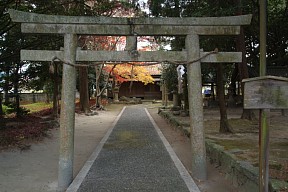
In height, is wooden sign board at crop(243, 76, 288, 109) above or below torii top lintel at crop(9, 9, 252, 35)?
below

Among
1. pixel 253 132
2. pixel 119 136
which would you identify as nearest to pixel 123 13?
pixel 119 136

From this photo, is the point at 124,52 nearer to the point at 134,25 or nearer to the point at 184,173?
the point at 134,25

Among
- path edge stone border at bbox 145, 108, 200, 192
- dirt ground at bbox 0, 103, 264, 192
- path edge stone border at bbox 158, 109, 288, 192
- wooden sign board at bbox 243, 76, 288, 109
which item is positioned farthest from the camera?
dirt ground at bbox 0, 103, 264, 192

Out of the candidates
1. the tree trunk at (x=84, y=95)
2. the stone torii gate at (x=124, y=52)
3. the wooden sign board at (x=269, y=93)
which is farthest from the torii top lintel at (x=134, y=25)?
the tree trunk at (x=84, y=95)

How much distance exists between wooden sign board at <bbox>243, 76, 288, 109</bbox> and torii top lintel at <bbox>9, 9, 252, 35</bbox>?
2396 mm

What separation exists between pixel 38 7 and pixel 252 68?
13.5 m

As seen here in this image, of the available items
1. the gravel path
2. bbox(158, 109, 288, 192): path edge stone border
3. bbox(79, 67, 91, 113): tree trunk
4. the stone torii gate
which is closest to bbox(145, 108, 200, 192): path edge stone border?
the gravel path

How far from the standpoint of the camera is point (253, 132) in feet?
35.5

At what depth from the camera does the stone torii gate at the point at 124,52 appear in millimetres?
6566

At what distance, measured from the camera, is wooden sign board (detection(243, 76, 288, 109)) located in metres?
4.52

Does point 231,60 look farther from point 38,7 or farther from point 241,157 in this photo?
point 38,7

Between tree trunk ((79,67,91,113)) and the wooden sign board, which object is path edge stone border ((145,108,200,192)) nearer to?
the wooden sign board

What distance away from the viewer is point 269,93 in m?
4.52

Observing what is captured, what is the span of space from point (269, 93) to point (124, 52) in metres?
3.21
